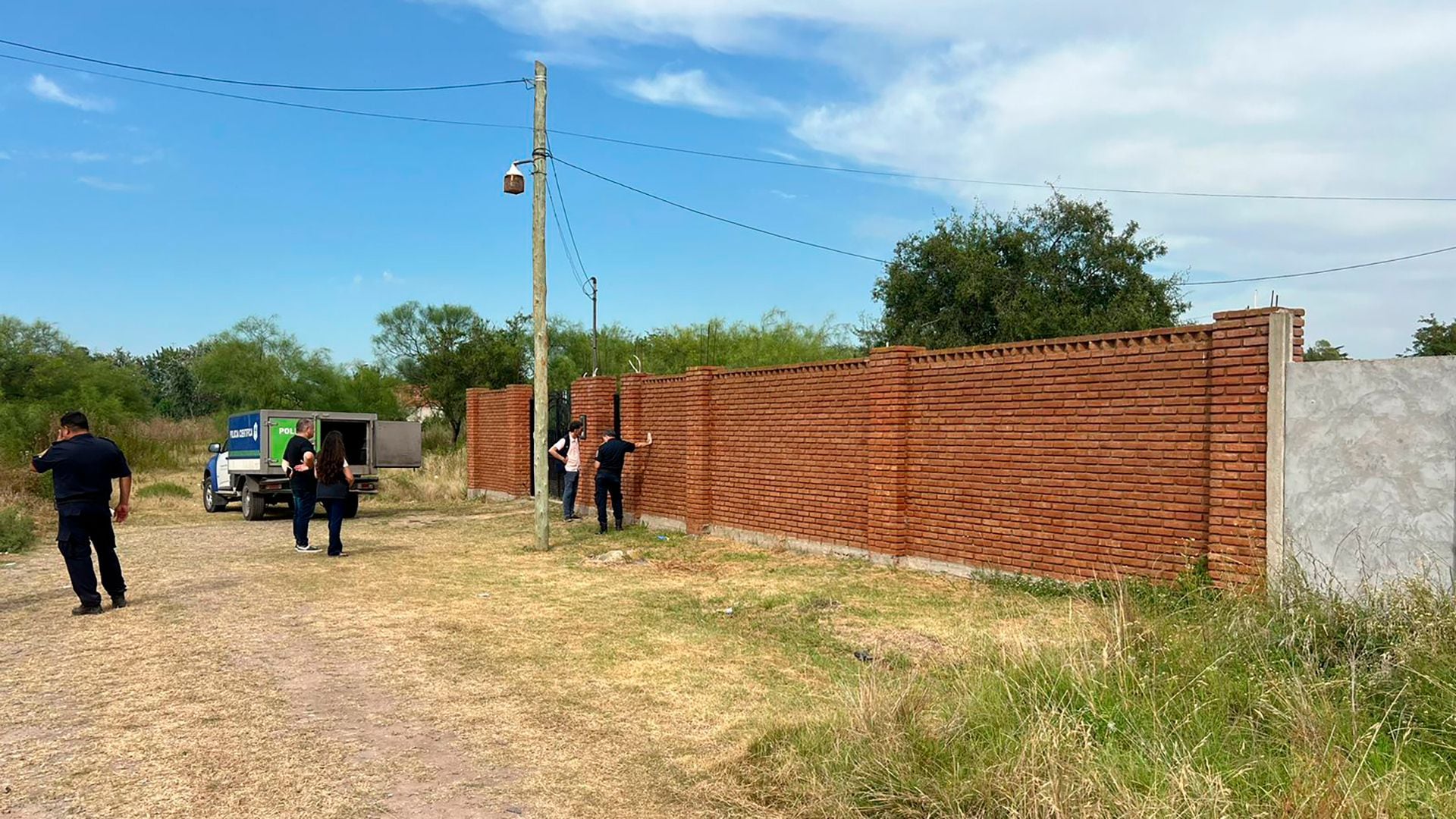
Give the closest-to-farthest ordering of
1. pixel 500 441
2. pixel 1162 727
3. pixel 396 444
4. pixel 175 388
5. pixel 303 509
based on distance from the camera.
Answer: pixel 1162 727 < pixel 303 509 < pixel 396 444 < pixel 500 441 < pixel 175 388

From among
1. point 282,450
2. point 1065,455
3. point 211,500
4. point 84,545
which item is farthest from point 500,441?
point 1065,455

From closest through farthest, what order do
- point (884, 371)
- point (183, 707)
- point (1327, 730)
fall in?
point (1327, 730)
point (183, 707)
point (884, 371)

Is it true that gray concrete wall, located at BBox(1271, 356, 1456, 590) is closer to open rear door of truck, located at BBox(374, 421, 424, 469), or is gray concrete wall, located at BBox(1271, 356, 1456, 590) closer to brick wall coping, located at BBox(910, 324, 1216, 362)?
brick wall coping, located at BBox(910, 324, 1216, 362)

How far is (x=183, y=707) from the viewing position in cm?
543

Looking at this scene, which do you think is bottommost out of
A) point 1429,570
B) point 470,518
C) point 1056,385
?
point 470,518

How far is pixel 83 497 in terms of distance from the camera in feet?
26.2

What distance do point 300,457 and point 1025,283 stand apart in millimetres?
23221

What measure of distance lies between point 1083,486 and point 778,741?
5.17 metres

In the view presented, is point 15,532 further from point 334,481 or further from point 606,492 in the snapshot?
point 606,492

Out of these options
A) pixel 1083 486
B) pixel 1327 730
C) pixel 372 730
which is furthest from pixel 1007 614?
pixel 372 730

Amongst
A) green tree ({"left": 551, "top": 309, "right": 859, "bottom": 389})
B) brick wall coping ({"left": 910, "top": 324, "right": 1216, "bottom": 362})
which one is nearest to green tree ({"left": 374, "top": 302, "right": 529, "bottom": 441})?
green tree ({"left": 551, "top": 309, "right": 859, "bottom": 389})

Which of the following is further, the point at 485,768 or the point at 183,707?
the point at 183,707

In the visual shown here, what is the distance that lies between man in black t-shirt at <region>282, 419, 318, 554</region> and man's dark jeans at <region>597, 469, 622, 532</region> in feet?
13.4

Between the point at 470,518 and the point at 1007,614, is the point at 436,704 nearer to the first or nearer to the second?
the point at 1007,614
